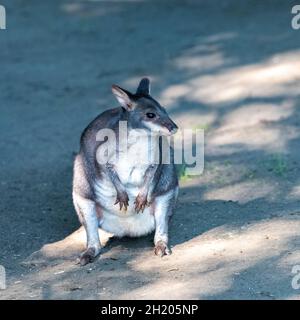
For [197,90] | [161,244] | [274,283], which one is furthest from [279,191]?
[197,90]

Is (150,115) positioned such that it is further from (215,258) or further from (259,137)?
→ (259,137)

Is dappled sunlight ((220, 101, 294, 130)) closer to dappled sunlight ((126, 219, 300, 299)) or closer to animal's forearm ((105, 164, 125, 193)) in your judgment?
dappled sunlight ((126, 219, 300, 299))

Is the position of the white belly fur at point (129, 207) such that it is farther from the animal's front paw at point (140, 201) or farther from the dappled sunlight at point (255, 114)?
the dappled sunlight at point (255, 114)

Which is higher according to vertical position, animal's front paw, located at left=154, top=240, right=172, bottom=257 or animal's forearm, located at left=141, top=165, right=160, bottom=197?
animal's forearm, located at left=141, top=165, right=160, bottom=197

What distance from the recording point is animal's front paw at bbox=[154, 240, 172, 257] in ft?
21.9

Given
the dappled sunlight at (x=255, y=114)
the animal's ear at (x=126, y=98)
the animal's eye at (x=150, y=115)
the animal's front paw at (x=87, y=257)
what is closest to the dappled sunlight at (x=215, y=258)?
the animal's front paw at (x=87, y=257)

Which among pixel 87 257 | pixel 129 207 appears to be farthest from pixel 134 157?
pixel 87 257

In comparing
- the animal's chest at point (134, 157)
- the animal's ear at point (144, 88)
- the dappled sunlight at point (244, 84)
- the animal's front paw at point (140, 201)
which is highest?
the dappled sunlight at point (244, 84)

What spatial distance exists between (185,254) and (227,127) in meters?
3.49

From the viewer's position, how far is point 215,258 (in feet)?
20.8

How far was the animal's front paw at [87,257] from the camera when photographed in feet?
21.8

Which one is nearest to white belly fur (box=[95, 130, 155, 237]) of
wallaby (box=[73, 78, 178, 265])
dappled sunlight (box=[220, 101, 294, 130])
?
wallaby (box=[73, 78, 178, 265])

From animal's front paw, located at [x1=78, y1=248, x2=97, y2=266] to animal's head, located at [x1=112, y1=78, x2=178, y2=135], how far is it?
3.10 feet

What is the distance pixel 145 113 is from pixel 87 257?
3.54 feet
